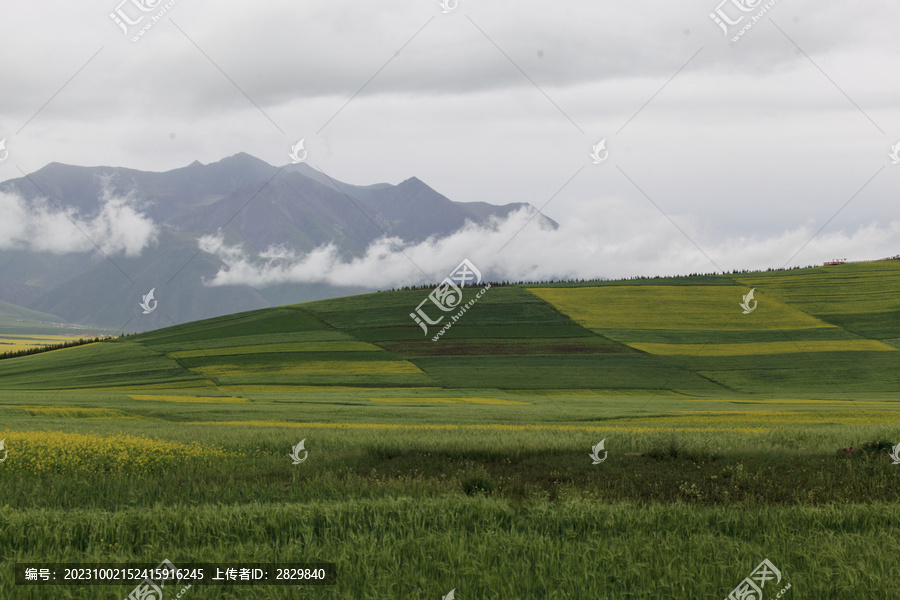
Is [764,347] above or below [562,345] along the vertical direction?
below

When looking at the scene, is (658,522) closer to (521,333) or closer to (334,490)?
(334,490)

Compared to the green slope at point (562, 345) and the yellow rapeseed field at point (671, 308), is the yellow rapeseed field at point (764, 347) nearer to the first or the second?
the green slope at point (562, 345)

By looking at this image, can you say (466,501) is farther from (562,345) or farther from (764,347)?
(764,347)

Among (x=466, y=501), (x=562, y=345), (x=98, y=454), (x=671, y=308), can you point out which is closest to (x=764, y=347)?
(x=671, y=308)

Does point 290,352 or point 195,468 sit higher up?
point 290,352

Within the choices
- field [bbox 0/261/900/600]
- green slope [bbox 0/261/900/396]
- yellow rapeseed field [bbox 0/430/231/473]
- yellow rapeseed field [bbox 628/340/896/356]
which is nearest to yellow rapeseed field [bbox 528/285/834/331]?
green slope [bbox 0/261/900/396]

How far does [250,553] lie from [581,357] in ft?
212

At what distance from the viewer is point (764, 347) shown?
71062 mm

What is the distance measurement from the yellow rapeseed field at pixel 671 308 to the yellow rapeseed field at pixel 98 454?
70.9m

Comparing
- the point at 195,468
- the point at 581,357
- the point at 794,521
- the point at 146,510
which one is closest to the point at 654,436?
the point at 794,521

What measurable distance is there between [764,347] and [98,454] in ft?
238

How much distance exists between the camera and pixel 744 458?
14719 mm

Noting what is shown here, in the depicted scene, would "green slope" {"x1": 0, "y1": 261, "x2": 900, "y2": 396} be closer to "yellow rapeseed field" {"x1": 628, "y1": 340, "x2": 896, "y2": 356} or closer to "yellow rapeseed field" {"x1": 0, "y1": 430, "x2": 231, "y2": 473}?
"yellow rapeseed field" {"x1": 628, "y1": 340, "x2": 896, "y2": 356}

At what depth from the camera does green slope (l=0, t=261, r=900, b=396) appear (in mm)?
60969
